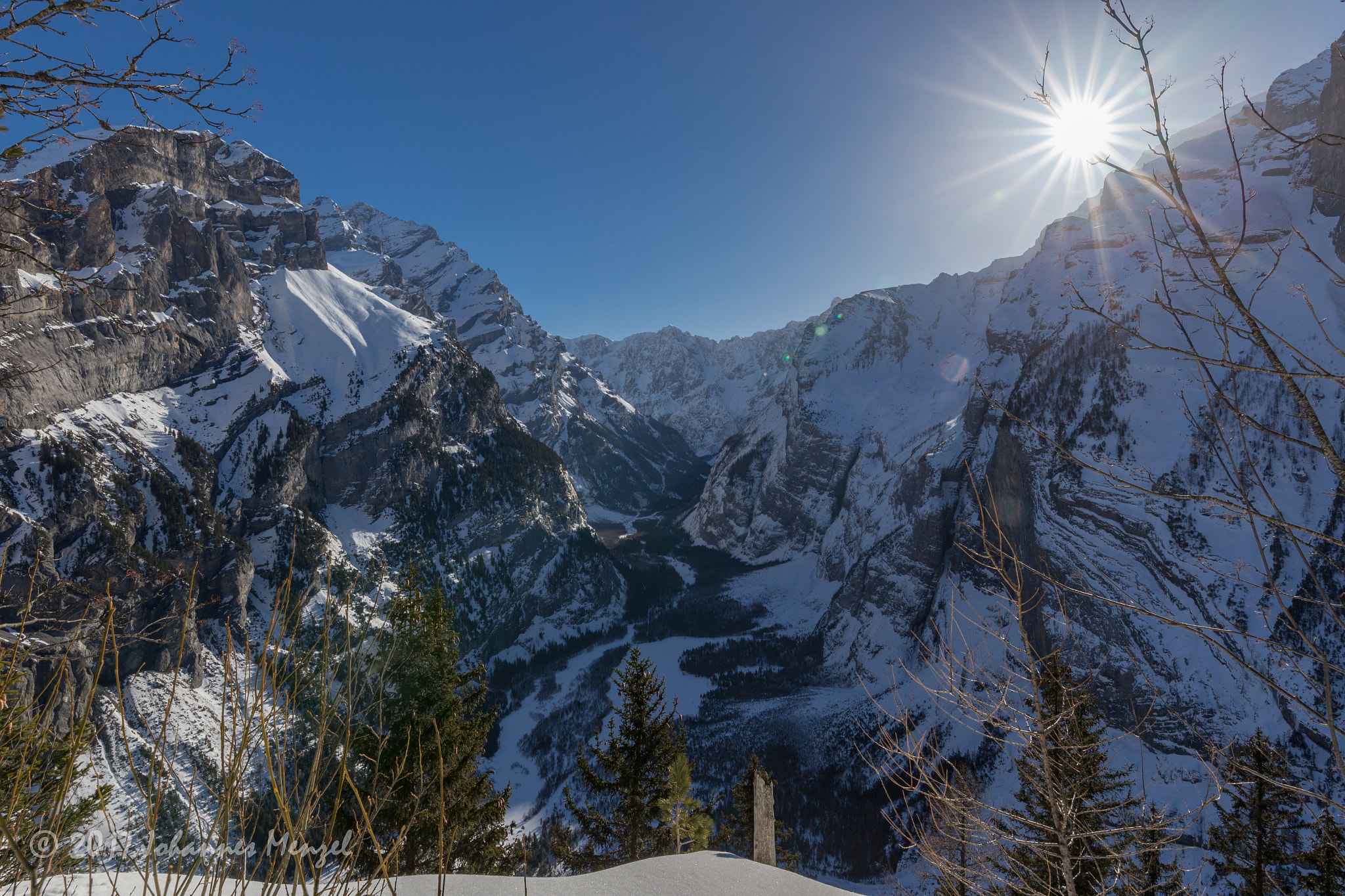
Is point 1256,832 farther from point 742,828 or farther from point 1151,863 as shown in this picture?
point 742,828

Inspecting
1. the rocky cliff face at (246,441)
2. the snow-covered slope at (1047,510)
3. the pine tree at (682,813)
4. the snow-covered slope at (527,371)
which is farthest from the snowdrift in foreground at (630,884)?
the snow-covered slope at (527,371)

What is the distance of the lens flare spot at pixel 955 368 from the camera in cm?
8162

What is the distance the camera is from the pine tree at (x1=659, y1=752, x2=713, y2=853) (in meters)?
14.2

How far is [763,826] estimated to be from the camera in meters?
7.65

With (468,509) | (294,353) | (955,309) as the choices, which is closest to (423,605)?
(468,509)

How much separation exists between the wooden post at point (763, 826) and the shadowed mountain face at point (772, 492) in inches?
293

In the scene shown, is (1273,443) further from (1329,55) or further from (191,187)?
(191,187)

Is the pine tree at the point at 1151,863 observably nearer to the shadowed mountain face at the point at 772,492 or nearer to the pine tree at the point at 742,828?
the shadowed mountain face at the point at 772,492

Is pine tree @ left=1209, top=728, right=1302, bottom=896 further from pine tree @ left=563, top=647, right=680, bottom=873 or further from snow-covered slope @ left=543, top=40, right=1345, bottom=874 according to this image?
pine tree @ left=563, top=647, right=680, bottom=873

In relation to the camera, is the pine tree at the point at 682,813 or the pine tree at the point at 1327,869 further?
the pine tree at the point at 682,813

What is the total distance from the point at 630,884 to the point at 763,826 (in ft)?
9.43

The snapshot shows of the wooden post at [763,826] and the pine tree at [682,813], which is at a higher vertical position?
the wooden post at [763,826]

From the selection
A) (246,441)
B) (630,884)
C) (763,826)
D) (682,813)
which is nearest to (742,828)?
(682,813)

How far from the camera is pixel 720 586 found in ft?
314
